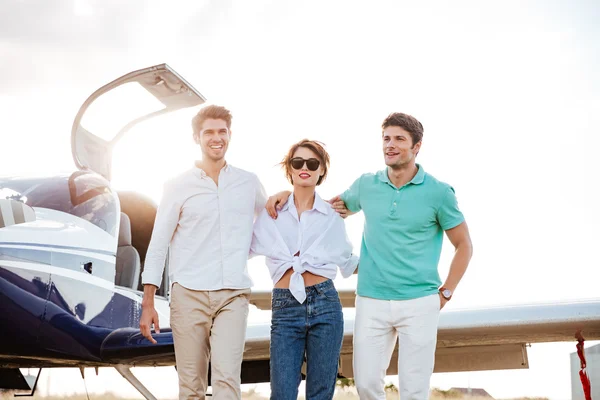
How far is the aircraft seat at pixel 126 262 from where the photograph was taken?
5.71 metres

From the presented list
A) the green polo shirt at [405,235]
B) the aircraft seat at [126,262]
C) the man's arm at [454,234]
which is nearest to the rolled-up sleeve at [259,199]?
the green polo shirt at [405,235]

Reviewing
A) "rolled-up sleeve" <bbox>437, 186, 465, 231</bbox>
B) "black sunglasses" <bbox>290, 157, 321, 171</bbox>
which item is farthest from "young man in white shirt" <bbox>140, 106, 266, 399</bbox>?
"rolled-up sleeve" <bbox>437, 186, 465, 231</bbox>

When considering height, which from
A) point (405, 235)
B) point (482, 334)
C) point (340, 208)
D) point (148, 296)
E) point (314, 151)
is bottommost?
point (482, 334)

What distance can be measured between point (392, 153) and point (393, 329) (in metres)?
0.88

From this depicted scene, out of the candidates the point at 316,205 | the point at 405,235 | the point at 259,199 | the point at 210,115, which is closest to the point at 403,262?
the point at 405,235

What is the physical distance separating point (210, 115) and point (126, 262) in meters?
3.08

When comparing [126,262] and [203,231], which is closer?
[203,231]

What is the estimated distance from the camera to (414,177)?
10.4 ft

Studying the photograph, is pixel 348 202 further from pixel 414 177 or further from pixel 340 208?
pixel 414 177

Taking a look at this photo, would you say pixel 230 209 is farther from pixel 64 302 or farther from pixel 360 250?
pixel 64 302

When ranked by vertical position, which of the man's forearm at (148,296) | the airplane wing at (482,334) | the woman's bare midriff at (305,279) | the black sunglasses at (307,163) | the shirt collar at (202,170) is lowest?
the airplane wing at (482,334)

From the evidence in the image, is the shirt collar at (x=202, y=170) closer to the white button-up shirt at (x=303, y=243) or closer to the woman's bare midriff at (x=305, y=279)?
the white button-up shirt at (x=303, y=243)

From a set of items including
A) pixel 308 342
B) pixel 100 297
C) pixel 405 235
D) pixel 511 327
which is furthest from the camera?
pixel 511 327

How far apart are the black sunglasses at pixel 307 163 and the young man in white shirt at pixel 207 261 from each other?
276mm
